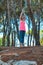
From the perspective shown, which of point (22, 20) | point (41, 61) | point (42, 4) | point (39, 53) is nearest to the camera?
point (41, 61)

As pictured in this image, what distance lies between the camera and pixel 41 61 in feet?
9.71

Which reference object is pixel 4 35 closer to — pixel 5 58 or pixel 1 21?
pixel 1 21

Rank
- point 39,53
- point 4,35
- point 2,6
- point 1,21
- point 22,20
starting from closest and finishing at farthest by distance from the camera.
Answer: point 39,53
point 22,20
point 2,6
point 4,35
point 1,21

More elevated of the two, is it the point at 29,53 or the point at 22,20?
the point at 22,20

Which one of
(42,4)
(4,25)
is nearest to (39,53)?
(42,4)

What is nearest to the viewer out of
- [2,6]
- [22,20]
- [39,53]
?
[39,53]

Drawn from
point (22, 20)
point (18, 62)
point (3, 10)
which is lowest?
point (18, 62)

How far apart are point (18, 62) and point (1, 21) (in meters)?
8.28

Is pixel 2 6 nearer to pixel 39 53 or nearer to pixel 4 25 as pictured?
pixel 4 25

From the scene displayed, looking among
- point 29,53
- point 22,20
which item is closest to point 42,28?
point 22,20

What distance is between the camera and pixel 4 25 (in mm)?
10508

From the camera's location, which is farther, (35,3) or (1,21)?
(1,21)

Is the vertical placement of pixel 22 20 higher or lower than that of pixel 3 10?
lower

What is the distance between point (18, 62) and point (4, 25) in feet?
25.0
